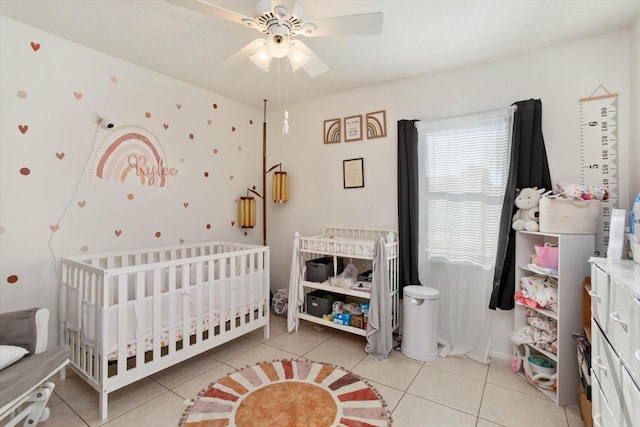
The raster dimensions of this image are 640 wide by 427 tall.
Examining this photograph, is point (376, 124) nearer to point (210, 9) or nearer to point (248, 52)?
point (248, 52)

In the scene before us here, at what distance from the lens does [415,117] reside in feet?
9.37

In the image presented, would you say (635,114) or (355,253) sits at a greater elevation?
(635,114)

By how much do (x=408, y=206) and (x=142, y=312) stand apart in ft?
7.38

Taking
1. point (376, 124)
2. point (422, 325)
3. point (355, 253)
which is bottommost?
point (422, 325)

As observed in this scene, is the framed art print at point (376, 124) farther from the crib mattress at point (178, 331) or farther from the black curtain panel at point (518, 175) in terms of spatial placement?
the crib mattress at point (178, 331)

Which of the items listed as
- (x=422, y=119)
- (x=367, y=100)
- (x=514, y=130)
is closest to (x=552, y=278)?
(x=514, y=130)

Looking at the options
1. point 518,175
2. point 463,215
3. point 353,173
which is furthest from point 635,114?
point 353,173

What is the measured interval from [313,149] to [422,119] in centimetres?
126

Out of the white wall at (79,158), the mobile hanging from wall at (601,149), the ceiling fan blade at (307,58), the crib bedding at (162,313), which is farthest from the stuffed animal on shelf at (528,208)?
the white wall at (79,158)

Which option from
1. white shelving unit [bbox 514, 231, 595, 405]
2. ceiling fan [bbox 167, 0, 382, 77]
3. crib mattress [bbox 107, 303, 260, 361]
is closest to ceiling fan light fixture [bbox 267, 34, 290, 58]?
ceiling fan [bbox 167, 0, 382, 77]

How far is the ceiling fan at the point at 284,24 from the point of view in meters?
1.49

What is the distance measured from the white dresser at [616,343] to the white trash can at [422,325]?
106cm

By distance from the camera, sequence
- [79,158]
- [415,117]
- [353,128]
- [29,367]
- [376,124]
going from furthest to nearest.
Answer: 1. [353,128]
2. [376,124]
3. [415,117]
4. [79,158]
5. [29,367]

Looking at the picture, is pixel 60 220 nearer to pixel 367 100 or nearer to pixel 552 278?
pixel 367 100
